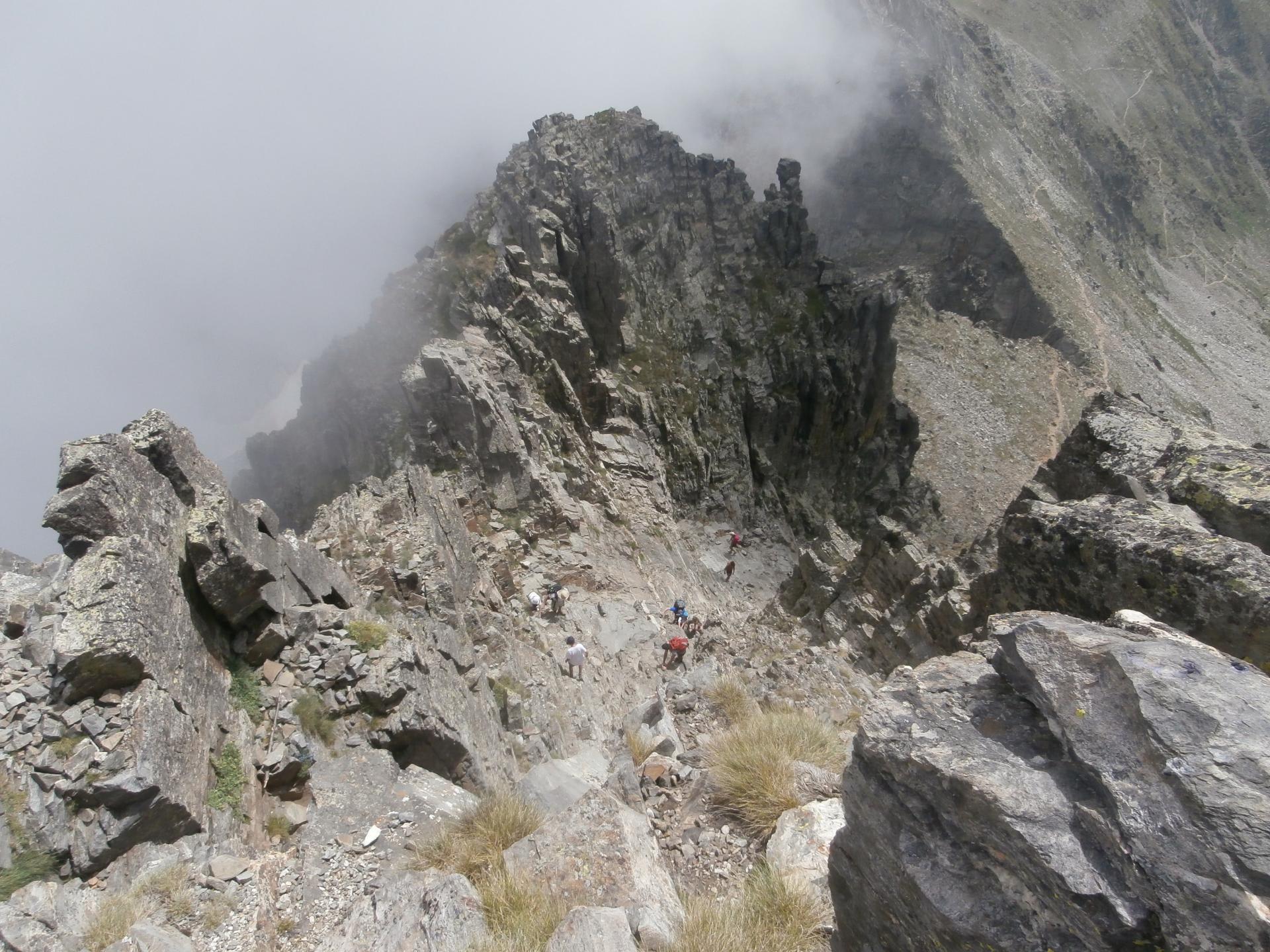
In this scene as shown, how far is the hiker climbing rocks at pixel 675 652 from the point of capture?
21625 mm

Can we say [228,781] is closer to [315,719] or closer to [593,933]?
[315,719]

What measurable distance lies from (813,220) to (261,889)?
299 ft

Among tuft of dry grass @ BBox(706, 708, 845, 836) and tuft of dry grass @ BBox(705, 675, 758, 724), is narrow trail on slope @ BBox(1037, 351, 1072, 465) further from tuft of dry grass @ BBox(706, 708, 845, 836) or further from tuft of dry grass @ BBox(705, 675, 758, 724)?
tuft of dry grass @ BBox(706, 708, 845, 836)

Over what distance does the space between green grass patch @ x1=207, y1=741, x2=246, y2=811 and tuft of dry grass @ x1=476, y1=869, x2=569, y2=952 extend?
4468 millimetres

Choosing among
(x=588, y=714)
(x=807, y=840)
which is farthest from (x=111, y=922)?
(x=588, y=714)

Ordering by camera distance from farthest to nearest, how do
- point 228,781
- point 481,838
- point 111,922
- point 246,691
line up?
point 246,691, point 228,781, point 481,838, point 111,922

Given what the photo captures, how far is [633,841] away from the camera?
6.80 meters

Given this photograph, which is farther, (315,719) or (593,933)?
(315,719)

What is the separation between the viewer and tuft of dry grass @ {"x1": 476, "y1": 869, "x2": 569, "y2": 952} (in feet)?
17.4

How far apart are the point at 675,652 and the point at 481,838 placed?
15200 mm

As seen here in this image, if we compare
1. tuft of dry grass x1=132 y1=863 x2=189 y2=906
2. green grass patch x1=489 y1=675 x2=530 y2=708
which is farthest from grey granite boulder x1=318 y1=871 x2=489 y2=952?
green grass patch x1=489 y1=675 x2=530 y2=708

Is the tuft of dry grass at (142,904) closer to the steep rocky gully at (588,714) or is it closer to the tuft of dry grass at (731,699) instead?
the steep rocky gully at (588,714)

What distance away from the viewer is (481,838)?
720 cm

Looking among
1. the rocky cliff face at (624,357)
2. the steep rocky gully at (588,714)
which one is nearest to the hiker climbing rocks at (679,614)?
the steep rocky gully at (588,714)
